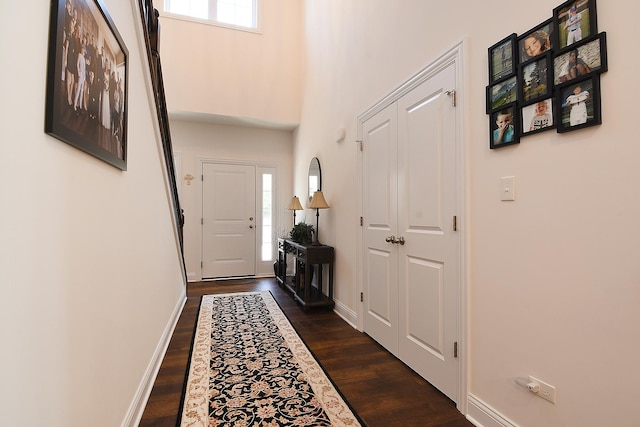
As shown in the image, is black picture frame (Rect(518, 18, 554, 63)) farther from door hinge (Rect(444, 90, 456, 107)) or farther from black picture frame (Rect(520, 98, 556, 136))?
door hinge (Rect(444, 90, 456, 107))

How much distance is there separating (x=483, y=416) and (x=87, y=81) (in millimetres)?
2351

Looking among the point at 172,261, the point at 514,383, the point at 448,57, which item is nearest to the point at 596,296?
the point at 514,383

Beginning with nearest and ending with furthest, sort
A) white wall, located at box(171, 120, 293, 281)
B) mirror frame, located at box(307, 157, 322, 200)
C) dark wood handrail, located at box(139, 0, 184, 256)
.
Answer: dark wood handrail, located at box(139, 0, 184, 256)
mirror frame, located at box(307, 157, 322, 200)
white wall, located at box(171, 120, 293, 281)

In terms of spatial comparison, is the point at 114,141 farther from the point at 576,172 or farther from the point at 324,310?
the point at 324,310

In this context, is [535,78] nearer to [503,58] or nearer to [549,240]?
[503,58]

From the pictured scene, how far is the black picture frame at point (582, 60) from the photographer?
116 centimetres

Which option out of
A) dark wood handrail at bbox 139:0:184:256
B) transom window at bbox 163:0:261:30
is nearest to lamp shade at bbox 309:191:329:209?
dark wood handrail at bbox 139:0:184:256

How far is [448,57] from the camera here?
6.24 ft

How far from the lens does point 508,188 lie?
1540 millimetres

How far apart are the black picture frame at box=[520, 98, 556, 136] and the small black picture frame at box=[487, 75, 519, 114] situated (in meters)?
0.09

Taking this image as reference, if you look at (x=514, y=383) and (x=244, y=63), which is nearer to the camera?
(x=514, y=383)

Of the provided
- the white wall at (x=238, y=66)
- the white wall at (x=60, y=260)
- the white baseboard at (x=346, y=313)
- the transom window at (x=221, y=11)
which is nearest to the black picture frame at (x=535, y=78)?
the white wall at (x=60, y=260)

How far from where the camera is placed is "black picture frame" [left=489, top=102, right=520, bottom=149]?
Result: 1.48 meters

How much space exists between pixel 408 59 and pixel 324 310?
268 centimetres
